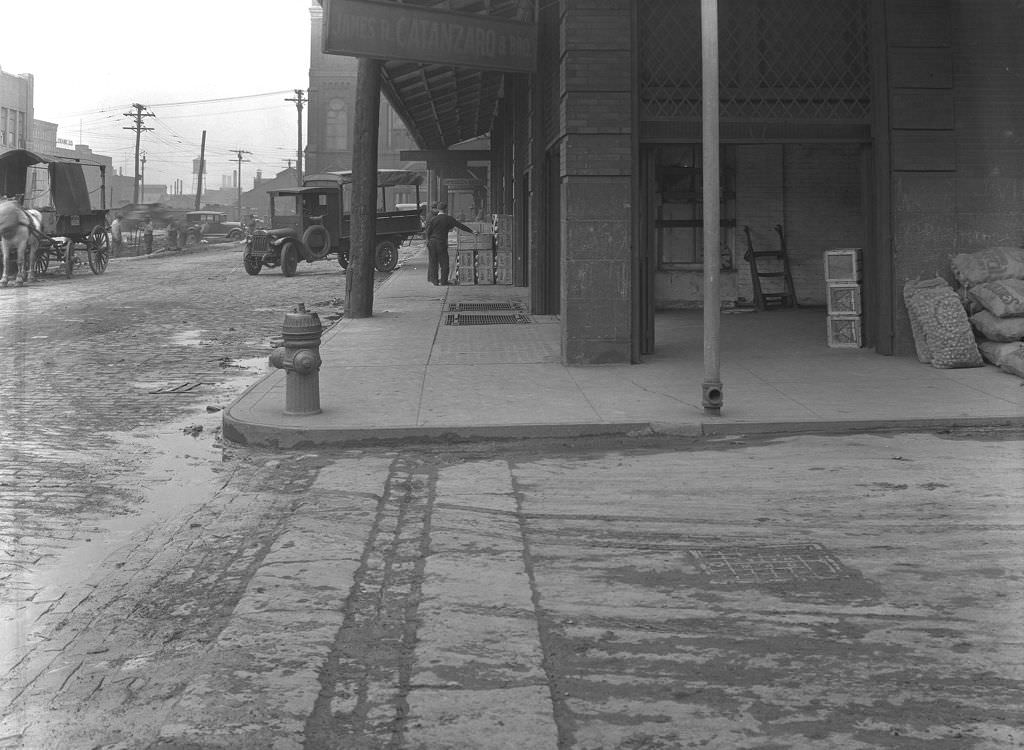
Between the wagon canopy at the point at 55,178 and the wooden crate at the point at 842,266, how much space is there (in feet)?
73.3

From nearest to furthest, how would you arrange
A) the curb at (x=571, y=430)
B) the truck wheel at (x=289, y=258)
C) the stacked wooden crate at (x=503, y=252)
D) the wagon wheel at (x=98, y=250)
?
the curb at (x=571, y=430), the stacked wooden crate at (x=503, y=252), the truck wheel at (x=289, y=258), the wagon wheel at (x=98, y=250)

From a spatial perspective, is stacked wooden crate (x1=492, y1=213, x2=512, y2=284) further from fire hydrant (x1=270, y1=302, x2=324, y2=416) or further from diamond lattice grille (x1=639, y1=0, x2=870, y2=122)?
fire hydrant (x1=270, y1=302, x2=324, y2=416)

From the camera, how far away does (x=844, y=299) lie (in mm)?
12148

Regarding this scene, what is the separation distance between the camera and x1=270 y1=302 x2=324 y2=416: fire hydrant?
28.1ft

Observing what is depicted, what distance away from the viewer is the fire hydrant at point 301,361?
8.55 meters

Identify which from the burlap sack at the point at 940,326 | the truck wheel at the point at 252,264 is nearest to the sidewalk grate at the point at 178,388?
the burlap sack at the point at 940,326

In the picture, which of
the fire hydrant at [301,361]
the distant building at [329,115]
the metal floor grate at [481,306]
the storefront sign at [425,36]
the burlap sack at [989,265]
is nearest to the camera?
the fire hydrant at [301,361]

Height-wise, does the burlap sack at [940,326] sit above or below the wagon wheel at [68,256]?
below

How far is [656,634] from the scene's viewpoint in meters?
4.15

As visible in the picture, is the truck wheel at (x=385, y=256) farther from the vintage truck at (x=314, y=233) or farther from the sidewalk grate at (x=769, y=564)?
the sidewalk grate at (x=769, y=564)

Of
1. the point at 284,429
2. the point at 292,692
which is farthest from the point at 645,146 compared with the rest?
the point at 292,692

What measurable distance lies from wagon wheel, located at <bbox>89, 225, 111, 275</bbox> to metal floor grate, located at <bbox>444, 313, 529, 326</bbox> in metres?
16.9

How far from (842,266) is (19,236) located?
19461 mm

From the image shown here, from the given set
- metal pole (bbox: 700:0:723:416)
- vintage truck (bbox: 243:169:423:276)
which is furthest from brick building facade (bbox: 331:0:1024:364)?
vintage truck (bbox: 243:169:423:276)
